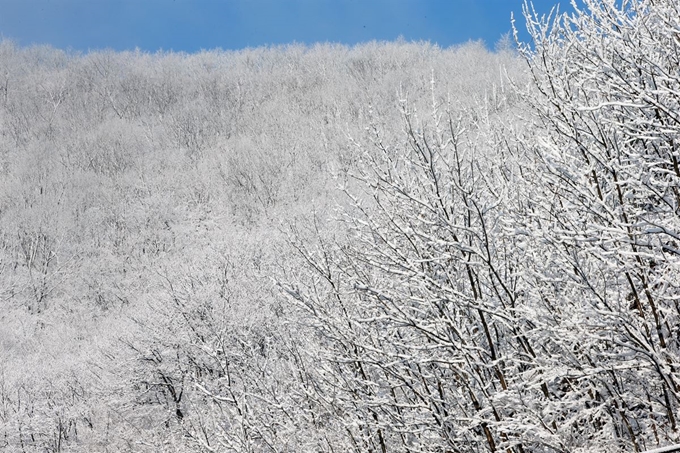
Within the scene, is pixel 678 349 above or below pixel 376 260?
below

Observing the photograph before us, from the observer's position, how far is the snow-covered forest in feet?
12.3

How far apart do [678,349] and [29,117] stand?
9878 centimetres

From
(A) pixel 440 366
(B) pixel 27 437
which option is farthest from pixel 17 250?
(A) pixel 440 366

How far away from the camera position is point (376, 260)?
4234 mm

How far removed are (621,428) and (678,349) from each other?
802mm

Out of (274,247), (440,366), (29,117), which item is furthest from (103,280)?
(29,117)

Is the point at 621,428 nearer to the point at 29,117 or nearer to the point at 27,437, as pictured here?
the point at 27,437

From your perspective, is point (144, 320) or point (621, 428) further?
point (144, 320)

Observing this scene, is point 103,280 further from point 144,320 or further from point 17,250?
point 144,320

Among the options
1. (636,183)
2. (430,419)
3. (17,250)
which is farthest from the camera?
(17,250)

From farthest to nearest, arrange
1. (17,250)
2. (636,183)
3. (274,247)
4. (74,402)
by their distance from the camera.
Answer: (17,250) < (274,247) < (74,402) < (636,183)

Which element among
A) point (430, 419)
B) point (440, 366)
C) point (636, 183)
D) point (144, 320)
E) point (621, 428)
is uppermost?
point (144, 320)

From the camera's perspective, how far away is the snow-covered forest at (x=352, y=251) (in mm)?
3738

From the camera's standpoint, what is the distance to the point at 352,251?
4902 millimetres
